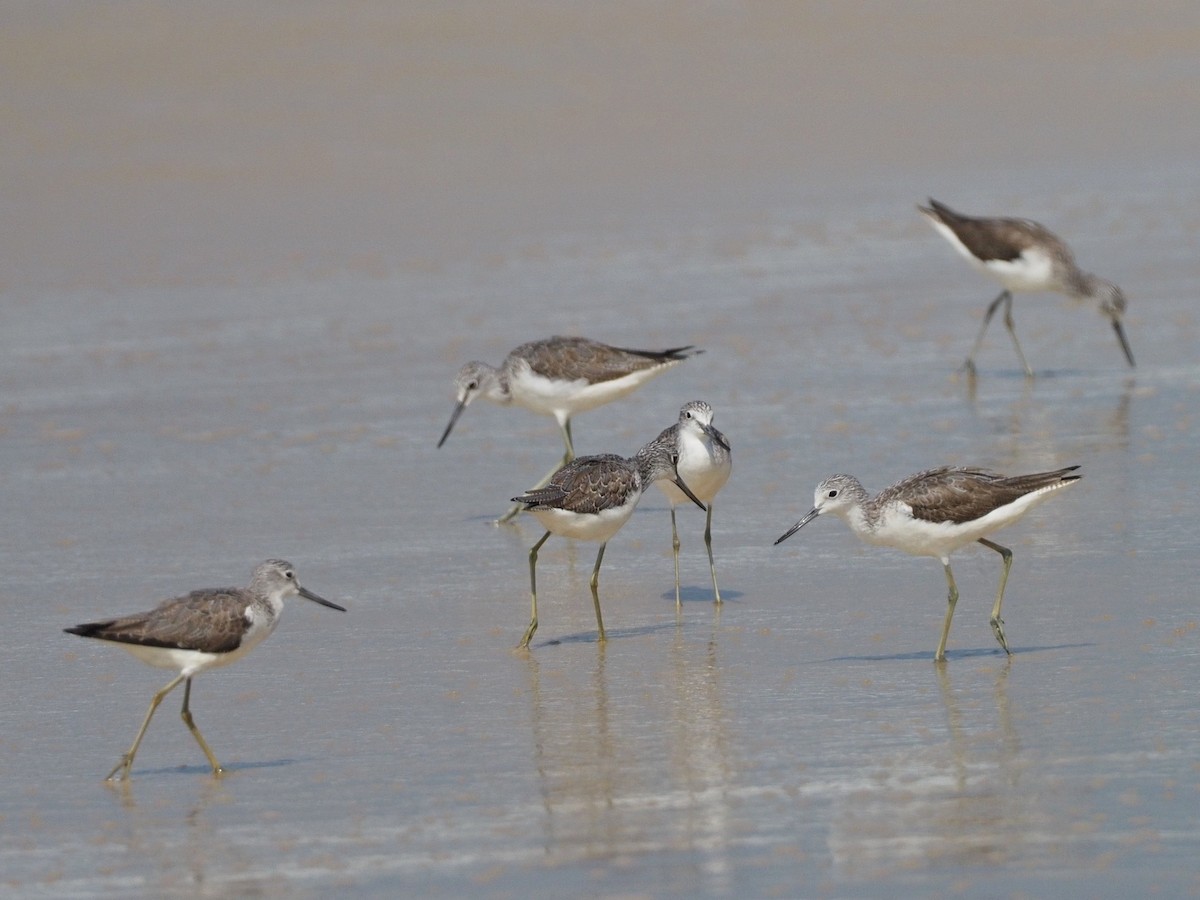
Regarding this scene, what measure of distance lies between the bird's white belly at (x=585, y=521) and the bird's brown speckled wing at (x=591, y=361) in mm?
2933

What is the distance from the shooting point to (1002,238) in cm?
1551

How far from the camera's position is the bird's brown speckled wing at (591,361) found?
1212 centimetres

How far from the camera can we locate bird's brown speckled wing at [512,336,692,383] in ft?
39.8

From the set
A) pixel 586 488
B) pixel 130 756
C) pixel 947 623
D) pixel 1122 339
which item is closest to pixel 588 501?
pixel 586 488

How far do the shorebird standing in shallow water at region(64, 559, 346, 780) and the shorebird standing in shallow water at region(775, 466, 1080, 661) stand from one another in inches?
93.7

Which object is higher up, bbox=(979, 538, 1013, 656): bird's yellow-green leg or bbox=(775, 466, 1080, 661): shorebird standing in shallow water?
bbox=(775, 466, 1080, 661): shorebird standing in shallow water

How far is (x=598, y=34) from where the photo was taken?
28.6 metres

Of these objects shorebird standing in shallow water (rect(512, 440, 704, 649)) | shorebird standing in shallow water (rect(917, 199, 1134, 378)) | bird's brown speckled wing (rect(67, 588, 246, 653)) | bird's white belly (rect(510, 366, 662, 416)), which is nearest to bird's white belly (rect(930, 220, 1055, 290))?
shorebird standing in shallow water (rect(917, 199, 1134, 378))

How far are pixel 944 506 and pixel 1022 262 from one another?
23.6 ft

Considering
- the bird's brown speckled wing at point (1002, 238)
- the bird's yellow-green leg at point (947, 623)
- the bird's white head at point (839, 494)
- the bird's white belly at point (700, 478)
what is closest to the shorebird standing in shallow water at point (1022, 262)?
the bird's brown speckled wing at point (1002, 238)

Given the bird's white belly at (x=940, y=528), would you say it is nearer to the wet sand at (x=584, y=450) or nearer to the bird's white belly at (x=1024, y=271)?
the wet sand at (x=584, y=450)

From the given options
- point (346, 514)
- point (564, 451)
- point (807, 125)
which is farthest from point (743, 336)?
point (807, 125)

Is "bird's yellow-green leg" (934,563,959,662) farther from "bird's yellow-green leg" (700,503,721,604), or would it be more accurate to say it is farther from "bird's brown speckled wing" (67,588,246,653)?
"bird's brown speckled wing" (67,588,246,653)

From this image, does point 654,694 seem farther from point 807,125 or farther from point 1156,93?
point 1156,93
